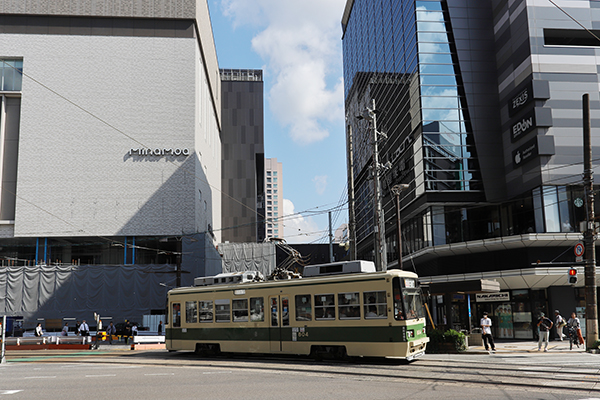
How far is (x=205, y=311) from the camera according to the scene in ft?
67.9

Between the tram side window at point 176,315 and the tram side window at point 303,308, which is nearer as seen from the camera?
the tram side window at point 303,308

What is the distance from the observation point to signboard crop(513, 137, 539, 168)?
32.0 m

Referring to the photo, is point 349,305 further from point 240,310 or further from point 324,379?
point 240,310

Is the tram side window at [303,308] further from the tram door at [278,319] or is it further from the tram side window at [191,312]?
the tram side window at [191,312]

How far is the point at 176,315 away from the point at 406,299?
10307 millimetres

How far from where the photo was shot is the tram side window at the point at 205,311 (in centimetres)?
2053

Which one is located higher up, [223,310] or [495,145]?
[495,145]

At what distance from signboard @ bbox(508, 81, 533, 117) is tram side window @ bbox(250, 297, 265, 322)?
23.0 meters

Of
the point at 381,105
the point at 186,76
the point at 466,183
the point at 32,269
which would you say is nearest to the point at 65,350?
the point at 32,269

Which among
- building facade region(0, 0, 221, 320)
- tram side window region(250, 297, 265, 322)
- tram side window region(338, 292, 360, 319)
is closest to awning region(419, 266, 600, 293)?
tram side window region(250, 297, 265, 322)

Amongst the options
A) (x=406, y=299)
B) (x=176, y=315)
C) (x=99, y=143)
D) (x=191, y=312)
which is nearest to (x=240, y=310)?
(x=191, y=312)

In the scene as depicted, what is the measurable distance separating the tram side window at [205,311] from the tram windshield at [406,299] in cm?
804

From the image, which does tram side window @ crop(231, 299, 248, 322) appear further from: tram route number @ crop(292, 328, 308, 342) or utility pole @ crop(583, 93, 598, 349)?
utility pole @ crop(583, 93, 598, 349)

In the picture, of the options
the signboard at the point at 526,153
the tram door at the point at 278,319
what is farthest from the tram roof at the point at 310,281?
the signboard at the point at 526,153
